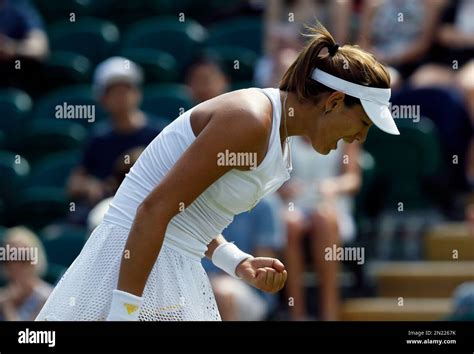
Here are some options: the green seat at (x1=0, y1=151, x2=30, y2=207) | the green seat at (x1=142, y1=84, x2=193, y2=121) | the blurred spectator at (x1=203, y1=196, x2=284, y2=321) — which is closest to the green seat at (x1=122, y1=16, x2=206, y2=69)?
Result: the green seat at (x1=142, y1=84, x2=193, y2=121)

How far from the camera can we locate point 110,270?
3.37m

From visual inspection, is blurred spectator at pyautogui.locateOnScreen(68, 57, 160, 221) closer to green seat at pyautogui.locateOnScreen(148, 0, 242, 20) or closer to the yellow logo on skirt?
green seat at pyautogui.locateOnScreen(148, 0, 242, 20)

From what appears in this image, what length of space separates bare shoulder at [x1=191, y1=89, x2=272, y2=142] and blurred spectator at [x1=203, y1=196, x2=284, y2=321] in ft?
7.50

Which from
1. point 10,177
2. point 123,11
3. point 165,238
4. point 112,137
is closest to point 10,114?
point 10,177

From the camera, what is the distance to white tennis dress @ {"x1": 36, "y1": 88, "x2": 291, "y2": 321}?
133 inches

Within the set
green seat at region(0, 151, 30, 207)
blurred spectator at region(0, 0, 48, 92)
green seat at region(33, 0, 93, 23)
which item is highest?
green seat at region(33, 0, 93, 23)

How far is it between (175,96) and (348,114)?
379 centimetres

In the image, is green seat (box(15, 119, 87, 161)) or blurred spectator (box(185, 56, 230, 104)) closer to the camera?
blurred spectator (box(185, 56, 230, 104))

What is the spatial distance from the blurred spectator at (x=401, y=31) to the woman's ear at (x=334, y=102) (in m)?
3.73

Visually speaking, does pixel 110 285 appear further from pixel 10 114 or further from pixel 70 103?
pixel 10 114

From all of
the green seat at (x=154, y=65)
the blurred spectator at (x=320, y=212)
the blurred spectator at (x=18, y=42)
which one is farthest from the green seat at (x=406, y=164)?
the blurred spectator at (x=18, y=42)

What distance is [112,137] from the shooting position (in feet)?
21.6
